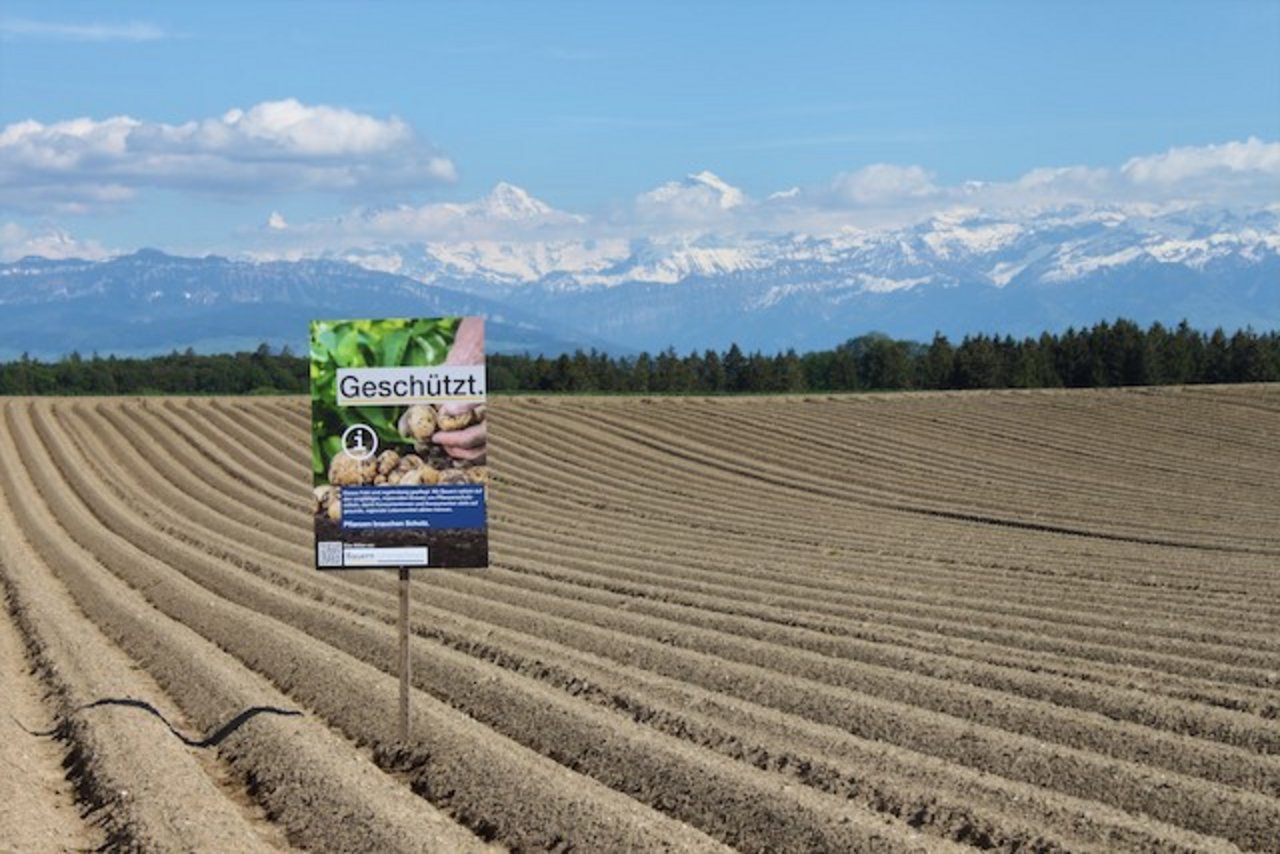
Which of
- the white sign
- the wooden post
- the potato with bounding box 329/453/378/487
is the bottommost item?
the wooden post

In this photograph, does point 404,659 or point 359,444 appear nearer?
point 359,444

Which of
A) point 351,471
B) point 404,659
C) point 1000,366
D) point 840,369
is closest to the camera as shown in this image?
point 351,471

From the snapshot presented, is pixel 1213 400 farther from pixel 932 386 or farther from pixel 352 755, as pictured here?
pixel 352 755

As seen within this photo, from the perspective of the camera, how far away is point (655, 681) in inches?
593

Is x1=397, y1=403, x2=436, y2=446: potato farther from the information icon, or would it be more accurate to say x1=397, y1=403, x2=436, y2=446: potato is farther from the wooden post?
the wooden post

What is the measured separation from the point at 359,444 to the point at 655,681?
4177 millimetres

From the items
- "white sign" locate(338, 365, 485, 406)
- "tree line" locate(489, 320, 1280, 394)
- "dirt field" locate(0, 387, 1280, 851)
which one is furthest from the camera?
"tree line" locate(489, 320, 1280, 394)

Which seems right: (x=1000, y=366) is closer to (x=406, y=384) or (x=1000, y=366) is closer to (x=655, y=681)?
(x=655, y=681)

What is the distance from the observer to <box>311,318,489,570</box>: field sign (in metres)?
12.3

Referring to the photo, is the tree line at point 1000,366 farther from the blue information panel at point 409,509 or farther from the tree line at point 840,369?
the blue information panel at point 409,509

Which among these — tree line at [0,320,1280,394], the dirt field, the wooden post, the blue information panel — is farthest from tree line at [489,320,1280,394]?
the blue information panel

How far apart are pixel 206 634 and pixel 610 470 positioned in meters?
27.5

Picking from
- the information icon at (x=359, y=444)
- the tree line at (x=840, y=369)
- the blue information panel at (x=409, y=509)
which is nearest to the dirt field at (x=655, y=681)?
the blue information panel at (x=409, y=509)

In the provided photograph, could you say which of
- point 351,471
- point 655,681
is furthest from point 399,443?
point 655,681
